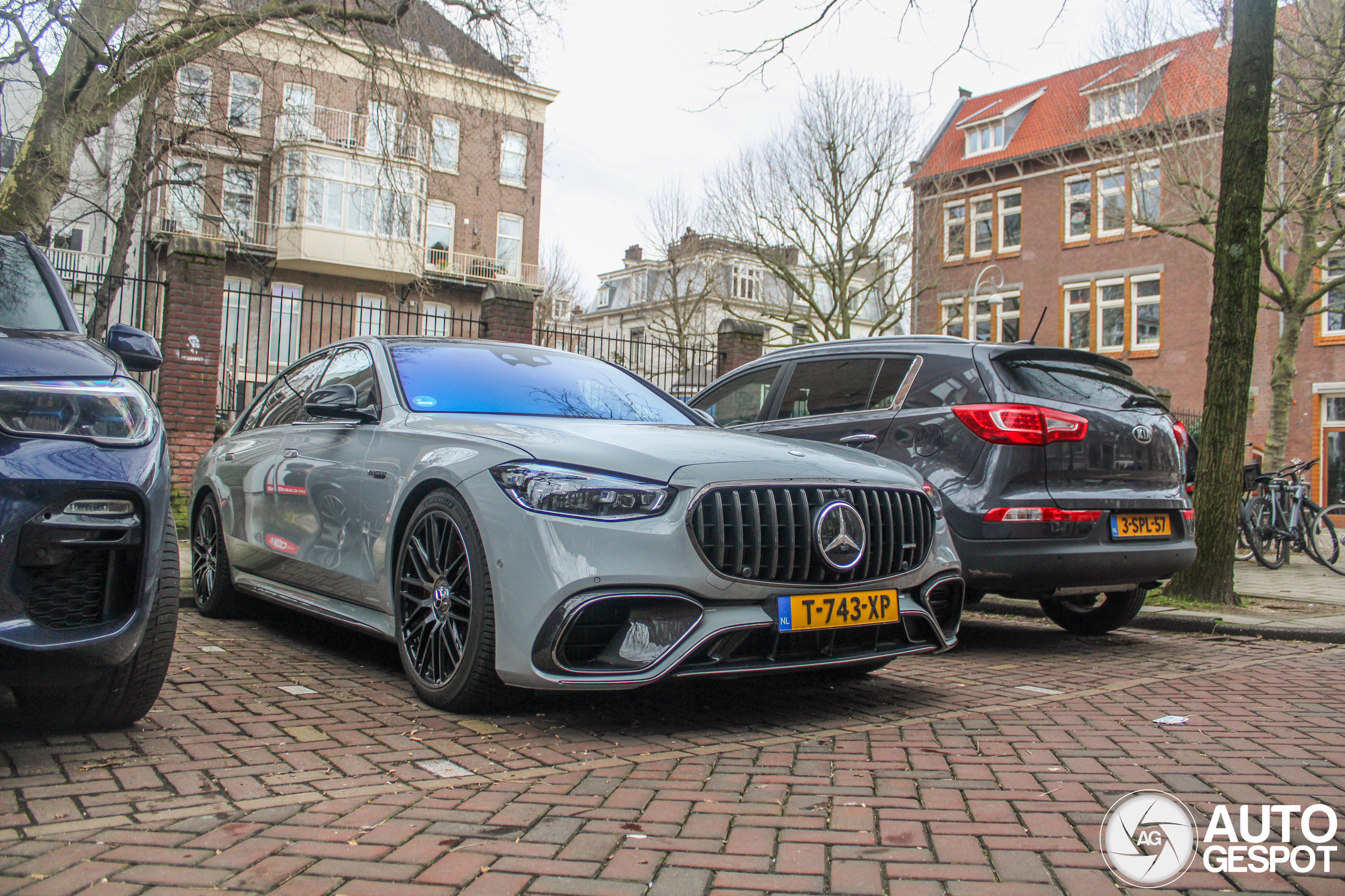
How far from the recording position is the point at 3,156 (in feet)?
101

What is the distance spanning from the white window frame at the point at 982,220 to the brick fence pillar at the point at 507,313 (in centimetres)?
2460

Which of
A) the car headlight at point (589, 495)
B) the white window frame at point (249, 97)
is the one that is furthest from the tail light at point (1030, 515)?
the white window frame at point (249, 97)

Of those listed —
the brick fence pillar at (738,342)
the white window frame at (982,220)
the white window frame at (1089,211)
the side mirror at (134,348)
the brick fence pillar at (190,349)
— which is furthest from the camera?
the white window frame at (982,220)

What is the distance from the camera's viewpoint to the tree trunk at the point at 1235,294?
300 inches

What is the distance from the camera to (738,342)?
16.3 meters

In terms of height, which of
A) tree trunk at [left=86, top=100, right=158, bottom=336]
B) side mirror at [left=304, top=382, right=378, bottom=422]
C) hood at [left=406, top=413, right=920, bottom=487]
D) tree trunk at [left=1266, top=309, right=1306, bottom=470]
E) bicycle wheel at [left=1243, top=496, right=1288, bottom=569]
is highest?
tree trunk at [left=86, top=100, right=158, bottom=336]

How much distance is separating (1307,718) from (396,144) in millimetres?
12211

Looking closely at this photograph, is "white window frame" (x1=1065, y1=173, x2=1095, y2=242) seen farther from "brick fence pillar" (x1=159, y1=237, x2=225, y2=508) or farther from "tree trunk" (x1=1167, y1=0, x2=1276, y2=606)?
"brick fence pillar" (x1=159, y1=237, x2=225, y2=508)

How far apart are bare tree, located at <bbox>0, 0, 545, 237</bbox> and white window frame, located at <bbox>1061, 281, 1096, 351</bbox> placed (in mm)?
25325

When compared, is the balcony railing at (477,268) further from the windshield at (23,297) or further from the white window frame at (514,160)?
the windshield at (23,297)

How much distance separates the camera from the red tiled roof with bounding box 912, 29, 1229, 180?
54.4 ft

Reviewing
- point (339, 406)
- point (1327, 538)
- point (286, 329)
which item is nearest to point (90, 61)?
point (339, 406)

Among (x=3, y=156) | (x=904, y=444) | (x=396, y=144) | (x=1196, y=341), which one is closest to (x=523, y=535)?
(x=904, y=444)

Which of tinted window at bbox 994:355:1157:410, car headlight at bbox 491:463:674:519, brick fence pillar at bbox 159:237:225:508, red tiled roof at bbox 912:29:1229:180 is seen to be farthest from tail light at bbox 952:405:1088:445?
red tiled roof at bbox 912:29:1229:180
